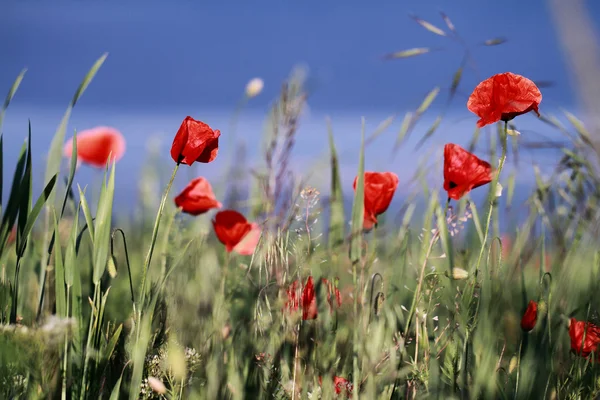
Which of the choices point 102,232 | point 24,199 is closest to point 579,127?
point 102,232

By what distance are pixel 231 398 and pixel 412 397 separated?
0.32 meters

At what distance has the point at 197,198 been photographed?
1.50m

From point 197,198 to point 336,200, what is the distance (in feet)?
1.68

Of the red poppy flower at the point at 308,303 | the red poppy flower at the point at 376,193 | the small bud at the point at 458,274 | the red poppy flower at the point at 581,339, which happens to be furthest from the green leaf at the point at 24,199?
the red poppy flower at the point at 581,339

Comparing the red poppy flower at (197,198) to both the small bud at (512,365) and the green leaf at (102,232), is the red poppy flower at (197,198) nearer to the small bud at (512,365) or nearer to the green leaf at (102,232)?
the green leaf at (102,232)

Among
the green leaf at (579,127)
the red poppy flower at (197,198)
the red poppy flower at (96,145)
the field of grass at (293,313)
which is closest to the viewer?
the field of grass at (293,313)

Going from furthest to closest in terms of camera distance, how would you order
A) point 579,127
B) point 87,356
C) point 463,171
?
1. point 579,127
2. point 463,171
3. point 87,356

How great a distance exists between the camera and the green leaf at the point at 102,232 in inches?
42.1

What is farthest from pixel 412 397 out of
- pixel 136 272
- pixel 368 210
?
pixel 136 272

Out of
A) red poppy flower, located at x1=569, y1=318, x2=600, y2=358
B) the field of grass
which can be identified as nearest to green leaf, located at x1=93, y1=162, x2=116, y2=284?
the field of grass

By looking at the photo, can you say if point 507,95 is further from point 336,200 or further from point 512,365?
point 512,365

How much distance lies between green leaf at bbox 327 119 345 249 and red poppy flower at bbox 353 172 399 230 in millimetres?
87

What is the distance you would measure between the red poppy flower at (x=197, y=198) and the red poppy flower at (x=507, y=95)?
→ 2.14 feet

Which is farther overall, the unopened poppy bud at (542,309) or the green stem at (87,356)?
the unopened poppy bud at (542,309)
